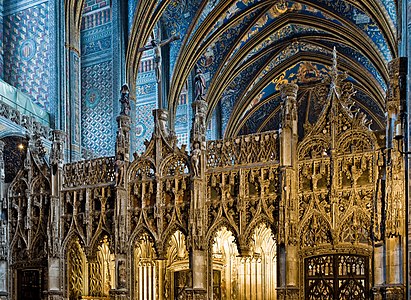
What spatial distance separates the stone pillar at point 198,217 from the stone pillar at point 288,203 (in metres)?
1.93

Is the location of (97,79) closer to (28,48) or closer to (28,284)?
(28,48)

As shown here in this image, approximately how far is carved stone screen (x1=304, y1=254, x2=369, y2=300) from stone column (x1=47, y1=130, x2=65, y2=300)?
6.49 meters

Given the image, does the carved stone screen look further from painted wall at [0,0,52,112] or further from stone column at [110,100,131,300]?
painted wall at [0,0,52,112]

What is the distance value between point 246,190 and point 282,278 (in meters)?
2.12

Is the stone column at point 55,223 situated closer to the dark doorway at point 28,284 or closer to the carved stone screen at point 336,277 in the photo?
the dark doorway at point 28,284

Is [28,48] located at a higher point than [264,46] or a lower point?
lower

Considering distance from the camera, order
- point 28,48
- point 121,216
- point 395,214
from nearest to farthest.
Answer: point 395,214
point 121,216
point 28,48

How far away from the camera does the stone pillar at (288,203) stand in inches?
479

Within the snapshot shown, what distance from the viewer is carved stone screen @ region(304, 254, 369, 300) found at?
11.9 meters

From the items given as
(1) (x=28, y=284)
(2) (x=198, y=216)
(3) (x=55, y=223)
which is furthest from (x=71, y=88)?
(2) (x=198, y=216)

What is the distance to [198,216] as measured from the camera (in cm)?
1337

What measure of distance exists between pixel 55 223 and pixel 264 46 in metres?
16.1

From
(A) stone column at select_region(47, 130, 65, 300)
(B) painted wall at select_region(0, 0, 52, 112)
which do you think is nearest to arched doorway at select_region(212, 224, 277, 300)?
(A) stone column at select_region(47, 130, 65, 300)

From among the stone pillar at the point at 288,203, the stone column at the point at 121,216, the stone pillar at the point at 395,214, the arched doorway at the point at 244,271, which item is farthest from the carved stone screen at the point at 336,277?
the arched doorway at the point at 244,271
